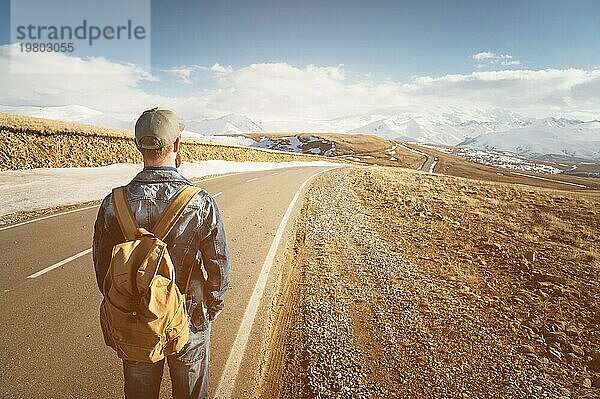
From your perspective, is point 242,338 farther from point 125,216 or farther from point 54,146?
point 54,146

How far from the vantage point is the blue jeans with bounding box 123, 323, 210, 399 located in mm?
2281

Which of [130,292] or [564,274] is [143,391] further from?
[564,274]

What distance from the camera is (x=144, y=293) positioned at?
1865 millimetres

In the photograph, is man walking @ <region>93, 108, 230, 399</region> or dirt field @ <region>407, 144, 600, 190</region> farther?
dirt field @ <region>407, 144, 600, 190</region>

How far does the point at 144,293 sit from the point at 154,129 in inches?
39.6

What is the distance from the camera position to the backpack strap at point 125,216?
6.79 ft

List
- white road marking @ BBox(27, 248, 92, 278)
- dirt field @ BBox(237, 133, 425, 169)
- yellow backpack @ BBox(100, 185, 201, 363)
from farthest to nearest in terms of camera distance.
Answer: dirt field @ BBox(237, 133, 425, 169) → white road marking @ BBox(27, 248, 92, 278) → yellow backpack @ BBox(100, 185, 201, 363)

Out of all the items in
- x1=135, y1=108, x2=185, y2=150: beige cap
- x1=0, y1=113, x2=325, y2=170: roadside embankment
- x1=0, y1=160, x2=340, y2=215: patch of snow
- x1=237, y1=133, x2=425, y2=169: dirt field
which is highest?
x1=237, y1=133, x2=425, y2=169: dirt field

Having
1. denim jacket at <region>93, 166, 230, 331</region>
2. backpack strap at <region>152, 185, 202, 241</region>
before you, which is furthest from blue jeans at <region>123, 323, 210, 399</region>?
backpack strap at <region>152, 185, 202, 241</region>

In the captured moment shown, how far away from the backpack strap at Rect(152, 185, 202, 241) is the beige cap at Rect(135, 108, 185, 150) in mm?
349

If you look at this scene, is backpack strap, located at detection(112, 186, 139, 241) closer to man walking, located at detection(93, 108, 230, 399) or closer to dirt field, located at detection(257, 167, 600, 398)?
man walking, located at detection(93, 108, 230, 399)

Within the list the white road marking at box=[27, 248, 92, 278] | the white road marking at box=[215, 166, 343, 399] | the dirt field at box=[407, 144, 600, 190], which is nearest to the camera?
the white road marking at box=[215, 166, 343, 399]

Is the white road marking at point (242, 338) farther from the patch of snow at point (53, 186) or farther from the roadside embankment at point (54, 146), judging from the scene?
the roadside embankment at point (54, 146)

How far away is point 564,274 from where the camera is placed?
21.4 feet
